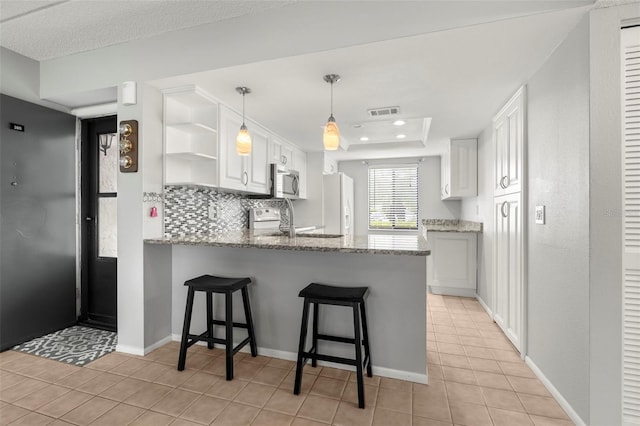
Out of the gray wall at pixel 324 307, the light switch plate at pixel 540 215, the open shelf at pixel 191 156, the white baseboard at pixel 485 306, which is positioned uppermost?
the open shelf at pixel 191 156

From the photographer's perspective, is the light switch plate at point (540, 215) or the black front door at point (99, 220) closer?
the light switch plate at point (540, 215)

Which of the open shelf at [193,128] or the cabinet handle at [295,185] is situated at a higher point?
the open shelf at [193,128]

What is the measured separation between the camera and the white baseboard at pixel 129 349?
241 centimetres

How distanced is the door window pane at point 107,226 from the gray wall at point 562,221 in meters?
3.72

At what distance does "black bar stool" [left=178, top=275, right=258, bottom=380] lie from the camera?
2.04 metres

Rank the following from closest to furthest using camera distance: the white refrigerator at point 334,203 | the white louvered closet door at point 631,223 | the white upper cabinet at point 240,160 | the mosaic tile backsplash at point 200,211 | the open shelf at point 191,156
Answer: the white louvered closet door at point 631,223 < the open shelf at point 191,156 < the mosaic tile backsplash at point 200,211 < the white upper cabinet at point 240,160 < the white refrigerator at point 334,203

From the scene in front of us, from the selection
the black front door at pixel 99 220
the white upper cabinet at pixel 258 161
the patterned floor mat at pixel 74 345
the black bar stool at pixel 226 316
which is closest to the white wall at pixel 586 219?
the black bar stool at pixel 226 316

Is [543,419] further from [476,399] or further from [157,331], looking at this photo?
[157,331]

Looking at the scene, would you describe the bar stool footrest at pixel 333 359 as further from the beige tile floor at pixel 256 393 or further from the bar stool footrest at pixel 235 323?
the bar stool footrest at pixel 235 323

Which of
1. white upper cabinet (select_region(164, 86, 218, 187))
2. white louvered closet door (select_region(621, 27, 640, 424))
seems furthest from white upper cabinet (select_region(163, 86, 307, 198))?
white louvered closet door (select_region(621, 27, 640, 424))

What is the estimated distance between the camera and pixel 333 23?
1.90 meters

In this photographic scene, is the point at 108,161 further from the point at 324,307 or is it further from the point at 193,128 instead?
the point at 324,307

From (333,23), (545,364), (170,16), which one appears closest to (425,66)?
(333,23)

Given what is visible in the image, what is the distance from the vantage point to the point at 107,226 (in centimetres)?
302
